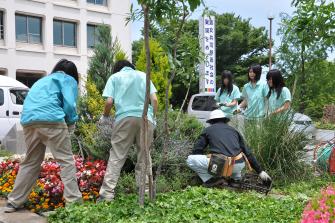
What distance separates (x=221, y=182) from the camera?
5836 millimetres

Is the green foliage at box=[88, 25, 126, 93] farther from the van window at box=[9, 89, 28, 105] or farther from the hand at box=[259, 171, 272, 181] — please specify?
the hand at box=[259, 171, 272, 181]

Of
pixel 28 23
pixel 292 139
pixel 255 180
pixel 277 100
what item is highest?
pixel 28 23

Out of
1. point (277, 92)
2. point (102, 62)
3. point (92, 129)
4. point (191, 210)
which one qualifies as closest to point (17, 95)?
point (102, 62)

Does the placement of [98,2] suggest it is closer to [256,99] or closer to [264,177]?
[256,99]

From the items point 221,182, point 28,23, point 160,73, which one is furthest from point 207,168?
point 28,23

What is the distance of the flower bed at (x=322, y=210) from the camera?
230cm

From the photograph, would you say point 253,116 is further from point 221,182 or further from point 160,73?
point 160,73

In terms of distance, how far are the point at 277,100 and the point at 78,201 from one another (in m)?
3.37

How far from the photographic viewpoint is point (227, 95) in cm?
793

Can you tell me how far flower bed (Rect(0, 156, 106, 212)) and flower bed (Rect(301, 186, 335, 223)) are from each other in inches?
135

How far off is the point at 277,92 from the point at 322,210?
466cm

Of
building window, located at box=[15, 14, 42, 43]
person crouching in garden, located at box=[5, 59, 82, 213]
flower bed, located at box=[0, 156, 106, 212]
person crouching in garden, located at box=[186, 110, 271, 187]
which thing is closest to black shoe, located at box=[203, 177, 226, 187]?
person crouching in garden, located at box=[186, 110, 271, 187]

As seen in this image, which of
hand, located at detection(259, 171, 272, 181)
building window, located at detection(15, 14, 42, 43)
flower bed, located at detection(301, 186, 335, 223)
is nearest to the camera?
flower bed, located at detection(301, 186, 335, 223)

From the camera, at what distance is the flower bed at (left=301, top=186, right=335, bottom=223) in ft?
7.56
